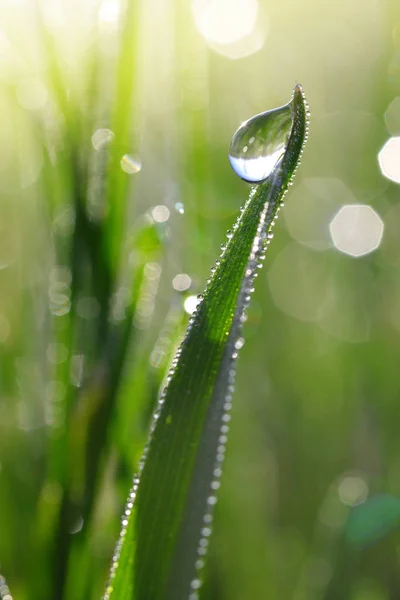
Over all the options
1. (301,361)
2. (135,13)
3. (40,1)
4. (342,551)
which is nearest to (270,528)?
(342,551)

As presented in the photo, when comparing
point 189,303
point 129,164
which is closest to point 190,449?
point 189,303

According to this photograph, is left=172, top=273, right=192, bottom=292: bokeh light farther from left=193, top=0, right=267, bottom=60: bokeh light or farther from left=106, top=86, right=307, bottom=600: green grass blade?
left=193, top=0, right=267, bottom=60: bokeh light

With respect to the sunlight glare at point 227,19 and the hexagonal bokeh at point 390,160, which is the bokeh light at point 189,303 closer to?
the hexagonal bokeh at point 390,160

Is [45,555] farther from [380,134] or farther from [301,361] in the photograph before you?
[380,134]

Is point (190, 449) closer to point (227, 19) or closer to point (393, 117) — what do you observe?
point (393, 117)

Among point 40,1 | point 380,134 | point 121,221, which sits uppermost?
point 380,134

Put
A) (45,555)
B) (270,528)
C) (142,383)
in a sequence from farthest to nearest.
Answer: (270,528), (142,383), (45,555)

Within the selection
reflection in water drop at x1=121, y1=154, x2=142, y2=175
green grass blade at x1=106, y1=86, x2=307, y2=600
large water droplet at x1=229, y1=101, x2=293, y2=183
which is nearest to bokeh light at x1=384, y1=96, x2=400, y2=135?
reflection in water drop at x1=121, y1=154, x2=142, y2=175
